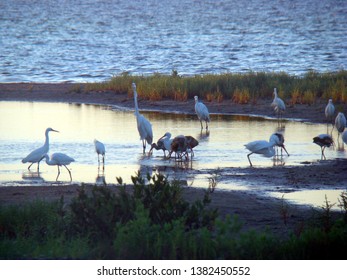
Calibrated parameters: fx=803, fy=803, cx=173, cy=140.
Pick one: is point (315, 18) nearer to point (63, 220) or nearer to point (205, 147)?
point (205, 147)

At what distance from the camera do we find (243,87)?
87.1ft

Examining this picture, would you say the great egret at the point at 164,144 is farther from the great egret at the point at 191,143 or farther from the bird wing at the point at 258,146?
the bird wing at the point at 258,146

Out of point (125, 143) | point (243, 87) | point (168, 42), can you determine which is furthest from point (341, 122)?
point (168, 42)

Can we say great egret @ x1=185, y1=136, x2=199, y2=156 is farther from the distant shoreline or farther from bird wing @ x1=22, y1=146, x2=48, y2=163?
the distant shoreline

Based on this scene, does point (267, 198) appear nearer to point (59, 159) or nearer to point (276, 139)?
point (276, 139)

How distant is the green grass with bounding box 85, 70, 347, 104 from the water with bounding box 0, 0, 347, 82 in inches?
480

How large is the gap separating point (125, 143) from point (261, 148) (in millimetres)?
4264

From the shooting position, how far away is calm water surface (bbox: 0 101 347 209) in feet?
49.3

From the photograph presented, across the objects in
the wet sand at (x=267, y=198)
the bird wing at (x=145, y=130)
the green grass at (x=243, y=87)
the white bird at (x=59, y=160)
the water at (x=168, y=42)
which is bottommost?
the wet sand at (x=267, y=198)

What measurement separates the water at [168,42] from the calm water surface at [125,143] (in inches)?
604

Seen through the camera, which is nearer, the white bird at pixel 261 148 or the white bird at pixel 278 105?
the white bird at pixel 261 148

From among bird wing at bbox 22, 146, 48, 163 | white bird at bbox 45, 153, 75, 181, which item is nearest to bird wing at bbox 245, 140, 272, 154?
white bird at bbox 45, 153, 75, 181

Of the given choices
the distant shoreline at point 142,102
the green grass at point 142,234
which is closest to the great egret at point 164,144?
the distant shoreline at point 142,102

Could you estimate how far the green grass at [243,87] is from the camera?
2513 cm
